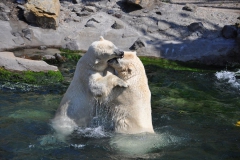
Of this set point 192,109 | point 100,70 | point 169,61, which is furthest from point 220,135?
point 169,61

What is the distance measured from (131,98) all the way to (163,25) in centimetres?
953

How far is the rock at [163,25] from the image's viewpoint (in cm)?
1544

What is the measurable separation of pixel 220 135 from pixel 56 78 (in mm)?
5116

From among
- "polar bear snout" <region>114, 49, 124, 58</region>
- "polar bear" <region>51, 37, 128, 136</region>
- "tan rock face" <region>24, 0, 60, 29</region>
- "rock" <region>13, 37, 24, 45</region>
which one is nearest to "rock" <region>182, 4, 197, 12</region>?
"tan rock face" <region>24, 0, 60, 29</region>

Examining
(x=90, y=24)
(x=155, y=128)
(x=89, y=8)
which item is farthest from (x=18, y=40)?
(x=155, y=128)

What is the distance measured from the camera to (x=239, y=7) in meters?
16.4

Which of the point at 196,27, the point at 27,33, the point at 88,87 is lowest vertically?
the point at 88,87

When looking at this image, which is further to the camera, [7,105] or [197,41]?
[197,41]

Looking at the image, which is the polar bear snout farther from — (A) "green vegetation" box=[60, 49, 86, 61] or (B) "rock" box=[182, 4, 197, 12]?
(B) "rock" box=[182, 4, 197, 12]

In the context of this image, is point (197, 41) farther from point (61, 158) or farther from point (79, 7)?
point (61, 158)

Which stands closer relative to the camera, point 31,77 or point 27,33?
point 31,77

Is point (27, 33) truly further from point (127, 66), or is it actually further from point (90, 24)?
point (127, 66)

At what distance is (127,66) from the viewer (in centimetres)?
632

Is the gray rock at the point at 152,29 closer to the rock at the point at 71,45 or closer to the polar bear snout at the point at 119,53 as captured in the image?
the rock at the point at 71,45
